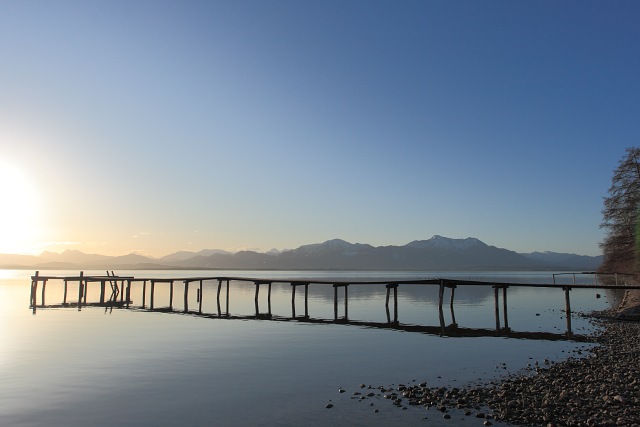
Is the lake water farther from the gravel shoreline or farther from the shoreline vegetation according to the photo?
the gravel shoreline

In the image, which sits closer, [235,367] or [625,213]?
[235,367]

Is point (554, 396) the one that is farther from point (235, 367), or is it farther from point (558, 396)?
point (235, 367)

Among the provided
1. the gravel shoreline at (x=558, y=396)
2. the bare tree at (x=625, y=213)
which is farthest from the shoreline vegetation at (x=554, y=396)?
the bare tree at (x=625, y=213)

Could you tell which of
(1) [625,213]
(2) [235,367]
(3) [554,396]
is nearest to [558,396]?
(3) [554,396]

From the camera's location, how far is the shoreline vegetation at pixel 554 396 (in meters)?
14.1

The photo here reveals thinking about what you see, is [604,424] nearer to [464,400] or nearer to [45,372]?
[464,400]

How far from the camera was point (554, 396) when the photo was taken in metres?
16.2

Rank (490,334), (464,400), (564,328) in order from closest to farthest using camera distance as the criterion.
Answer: (464,400)
(490,334)
(564,328)

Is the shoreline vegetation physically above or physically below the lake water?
above

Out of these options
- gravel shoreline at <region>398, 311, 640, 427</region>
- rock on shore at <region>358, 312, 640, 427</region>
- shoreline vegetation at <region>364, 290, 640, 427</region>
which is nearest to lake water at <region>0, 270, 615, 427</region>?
Answer: shoreline vegetation at <region>364, 290, 640, 427</region>

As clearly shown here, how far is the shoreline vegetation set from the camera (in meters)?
14.1

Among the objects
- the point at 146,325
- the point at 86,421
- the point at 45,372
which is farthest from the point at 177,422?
the point at 146,325

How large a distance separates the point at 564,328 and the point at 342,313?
78.8ft

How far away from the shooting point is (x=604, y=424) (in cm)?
1326
